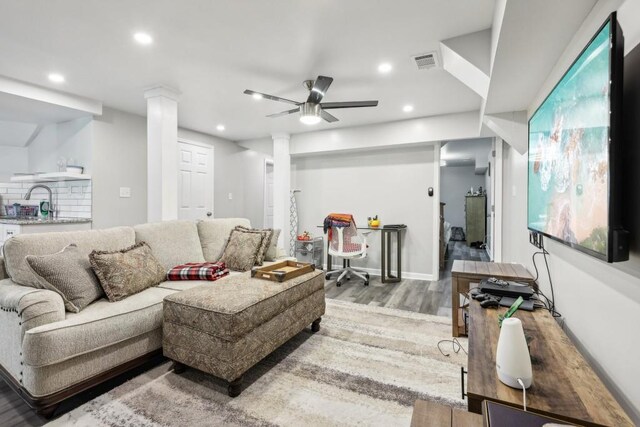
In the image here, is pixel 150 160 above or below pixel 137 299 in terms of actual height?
above

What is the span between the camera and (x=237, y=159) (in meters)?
5.91

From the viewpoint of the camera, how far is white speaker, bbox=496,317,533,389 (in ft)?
3.20

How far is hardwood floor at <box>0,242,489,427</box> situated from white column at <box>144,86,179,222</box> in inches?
73.2

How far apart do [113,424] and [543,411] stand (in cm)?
185

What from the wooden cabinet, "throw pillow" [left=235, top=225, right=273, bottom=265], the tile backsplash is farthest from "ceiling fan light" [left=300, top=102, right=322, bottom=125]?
the wooden cabinet

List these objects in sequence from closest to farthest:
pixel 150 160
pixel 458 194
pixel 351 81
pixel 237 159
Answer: pixel 351 81
pixel 150 160
pixel 237 159
pixel 458 194

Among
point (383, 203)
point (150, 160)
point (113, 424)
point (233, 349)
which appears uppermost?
point (150, 160)

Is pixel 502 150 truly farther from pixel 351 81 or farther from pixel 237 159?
pixel 237 159

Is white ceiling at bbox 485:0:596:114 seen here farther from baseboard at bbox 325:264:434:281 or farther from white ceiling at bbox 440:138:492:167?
white ceiling at bbox 440:138:492:167

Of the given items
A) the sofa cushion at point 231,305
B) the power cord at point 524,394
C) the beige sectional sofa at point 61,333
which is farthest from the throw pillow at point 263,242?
the power cord at point 524,394

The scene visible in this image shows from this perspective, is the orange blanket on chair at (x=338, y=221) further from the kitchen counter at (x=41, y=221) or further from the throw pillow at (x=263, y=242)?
the kitchen counter at (x=41, y=221)

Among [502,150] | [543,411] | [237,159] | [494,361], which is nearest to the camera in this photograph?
[543,411]

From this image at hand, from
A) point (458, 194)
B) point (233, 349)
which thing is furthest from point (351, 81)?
point (458, 194)

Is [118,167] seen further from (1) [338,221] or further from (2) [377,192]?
(2) [377,192]
